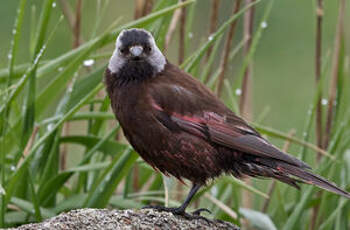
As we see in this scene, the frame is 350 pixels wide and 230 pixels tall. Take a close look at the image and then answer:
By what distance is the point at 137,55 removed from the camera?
12.8 ft

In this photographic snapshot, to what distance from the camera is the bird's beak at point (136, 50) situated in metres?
3.89

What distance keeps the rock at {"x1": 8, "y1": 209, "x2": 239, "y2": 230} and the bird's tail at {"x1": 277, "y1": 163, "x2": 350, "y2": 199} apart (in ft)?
1.21

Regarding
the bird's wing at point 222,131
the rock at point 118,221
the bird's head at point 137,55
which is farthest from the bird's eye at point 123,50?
the rock at point 118,221

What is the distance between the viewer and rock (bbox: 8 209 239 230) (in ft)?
10.5

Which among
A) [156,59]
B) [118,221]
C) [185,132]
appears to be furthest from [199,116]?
[118,221]

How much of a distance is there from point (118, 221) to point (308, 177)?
0.89 meters

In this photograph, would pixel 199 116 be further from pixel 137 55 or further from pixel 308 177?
pixel 308 177

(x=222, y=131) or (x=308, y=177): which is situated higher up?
(x=222, y=131)

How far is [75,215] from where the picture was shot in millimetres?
3277

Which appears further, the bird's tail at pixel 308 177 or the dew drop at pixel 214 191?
the dew drop at pixel 214 191

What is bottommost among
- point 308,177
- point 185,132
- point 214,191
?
Answer: point 214,191

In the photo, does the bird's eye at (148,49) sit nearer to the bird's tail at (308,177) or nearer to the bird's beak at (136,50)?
the bird's beak at (136,50)

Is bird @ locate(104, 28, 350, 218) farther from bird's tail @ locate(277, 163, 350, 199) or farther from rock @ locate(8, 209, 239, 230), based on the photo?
rock @ locate(8, 209, 239, 230)

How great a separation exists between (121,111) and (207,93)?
0.41 meters
